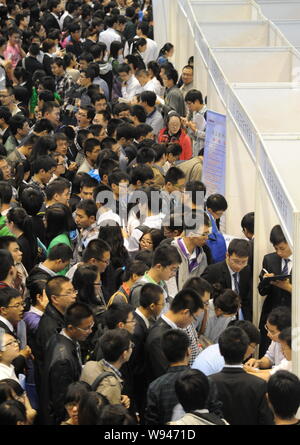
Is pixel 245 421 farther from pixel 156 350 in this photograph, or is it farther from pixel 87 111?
pixel 87 111

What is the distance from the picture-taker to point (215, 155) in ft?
31.8

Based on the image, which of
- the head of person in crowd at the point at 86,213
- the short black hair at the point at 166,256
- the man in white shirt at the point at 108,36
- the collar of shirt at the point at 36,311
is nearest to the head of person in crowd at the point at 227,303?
the short black hair at the point at 166,256

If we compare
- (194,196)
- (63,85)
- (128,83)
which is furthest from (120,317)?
(128,83)

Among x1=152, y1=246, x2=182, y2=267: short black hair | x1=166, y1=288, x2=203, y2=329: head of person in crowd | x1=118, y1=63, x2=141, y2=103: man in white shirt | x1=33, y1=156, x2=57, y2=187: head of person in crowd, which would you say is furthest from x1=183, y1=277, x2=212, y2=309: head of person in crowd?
x1=118, y1=63, x2=141, y2=103: man in white shirt

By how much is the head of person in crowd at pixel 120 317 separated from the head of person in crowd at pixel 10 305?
0.60 meters

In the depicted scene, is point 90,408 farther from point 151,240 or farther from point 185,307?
point 151,240

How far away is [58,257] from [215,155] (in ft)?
8.71

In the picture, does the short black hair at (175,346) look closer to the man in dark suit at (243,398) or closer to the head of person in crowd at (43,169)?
the man in dark suit at (243,398)

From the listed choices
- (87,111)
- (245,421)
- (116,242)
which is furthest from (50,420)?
(87,111)

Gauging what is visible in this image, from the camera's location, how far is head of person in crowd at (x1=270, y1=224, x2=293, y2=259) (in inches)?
285

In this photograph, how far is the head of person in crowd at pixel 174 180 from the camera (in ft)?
30.3

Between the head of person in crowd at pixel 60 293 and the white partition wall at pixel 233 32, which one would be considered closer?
the head of person in crowd at pixel 60 293

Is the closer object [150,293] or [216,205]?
[150,293]

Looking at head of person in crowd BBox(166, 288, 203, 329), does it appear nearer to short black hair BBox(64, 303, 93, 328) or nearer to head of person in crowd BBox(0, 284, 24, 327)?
short black hair BBox(64, 303, 93, 328)
